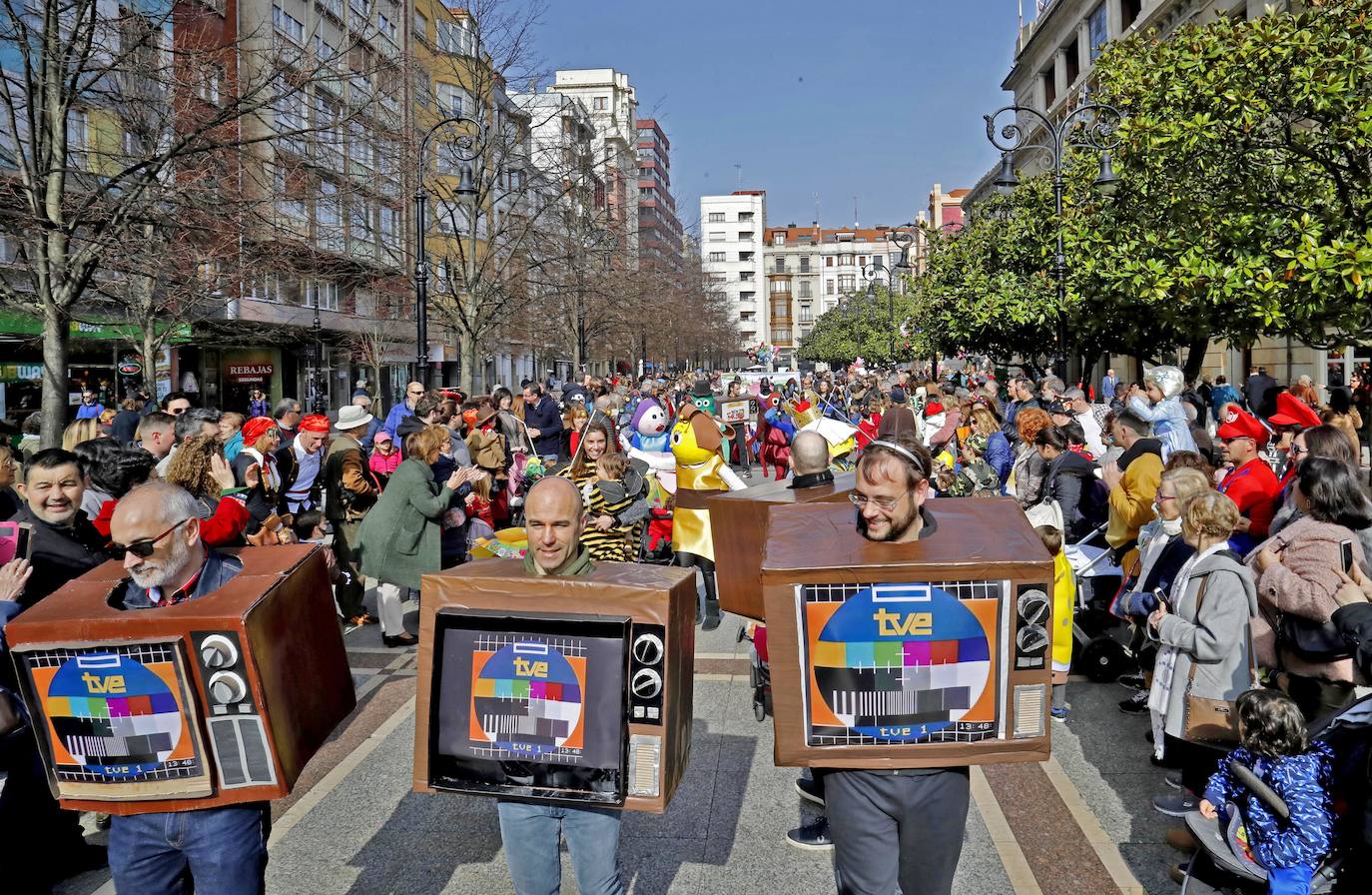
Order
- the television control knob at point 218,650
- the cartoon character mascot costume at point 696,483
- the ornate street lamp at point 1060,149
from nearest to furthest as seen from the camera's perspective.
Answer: the television control knob at point 218,650
the cartoon character mascot costume at point 696,483
the ornate street lamp at point 1060,149

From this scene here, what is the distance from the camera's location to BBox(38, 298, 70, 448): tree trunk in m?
9.47

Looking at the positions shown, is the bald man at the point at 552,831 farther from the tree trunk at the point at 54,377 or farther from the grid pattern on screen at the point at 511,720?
the tree trunk at the point at 54,377

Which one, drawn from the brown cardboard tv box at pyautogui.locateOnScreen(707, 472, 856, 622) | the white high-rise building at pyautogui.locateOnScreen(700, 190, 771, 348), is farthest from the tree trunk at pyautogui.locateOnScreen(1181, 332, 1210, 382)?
the white high-rise building at pyautogui.locateOnScreen(700, 190, 771, 348)

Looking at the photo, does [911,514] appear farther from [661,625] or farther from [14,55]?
[14,55]

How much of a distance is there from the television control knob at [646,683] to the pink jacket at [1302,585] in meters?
3.27

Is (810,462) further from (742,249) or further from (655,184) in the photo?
(742,249)

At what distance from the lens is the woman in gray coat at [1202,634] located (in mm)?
4438

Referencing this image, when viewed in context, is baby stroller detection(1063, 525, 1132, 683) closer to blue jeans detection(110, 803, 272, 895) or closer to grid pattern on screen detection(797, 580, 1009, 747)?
grid pattern on screen detection(797, 580, 1009, 747)

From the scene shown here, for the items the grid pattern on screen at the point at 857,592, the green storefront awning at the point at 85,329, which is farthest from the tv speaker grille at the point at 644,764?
the green storefront awning at the point at 85,329

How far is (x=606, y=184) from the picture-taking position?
30.0 meters

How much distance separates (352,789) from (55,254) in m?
6.64

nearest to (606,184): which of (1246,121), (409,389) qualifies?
(409,389)

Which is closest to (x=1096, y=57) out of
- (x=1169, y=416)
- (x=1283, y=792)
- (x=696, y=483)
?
(x=1169, y=416)

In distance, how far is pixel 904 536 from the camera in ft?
10.0
